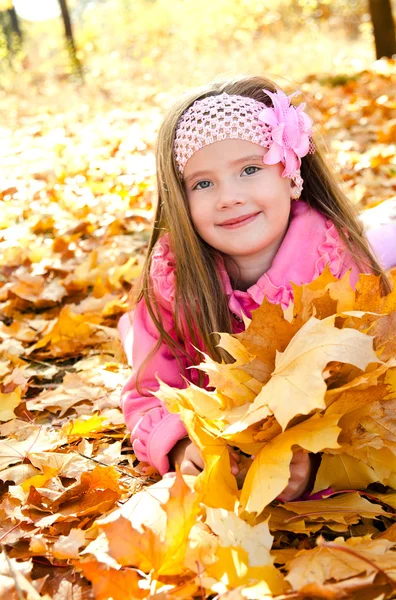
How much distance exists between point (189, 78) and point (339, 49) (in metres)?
2.90

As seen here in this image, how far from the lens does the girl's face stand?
6.06 feet

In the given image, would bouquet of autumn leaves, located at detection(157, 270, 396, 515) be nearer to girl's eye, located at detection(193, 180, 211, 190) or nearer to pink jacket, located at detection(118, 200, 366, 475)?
pink jacket, located at detection(118, 200, 366, 475)

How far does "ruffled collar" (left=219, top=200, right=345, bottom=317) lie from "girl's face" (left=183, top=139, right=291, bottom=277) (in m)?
0.06

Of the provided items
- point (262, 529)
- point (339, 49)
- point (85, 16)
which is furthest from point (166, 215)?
point (85, 16)

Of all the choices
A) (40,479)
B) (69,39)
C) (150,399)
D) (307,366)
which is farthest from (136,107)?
(307,366)

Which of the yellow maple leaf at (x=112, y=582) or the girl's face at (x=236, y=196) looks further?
the girl's face at (x=236, y=196)

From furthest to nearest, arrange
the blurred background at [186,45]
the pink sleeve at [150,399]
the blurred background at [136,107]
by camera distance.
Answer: the blurred background at [186,45] → the blurred background at [136,107] → the pink sleeve at [150,399]

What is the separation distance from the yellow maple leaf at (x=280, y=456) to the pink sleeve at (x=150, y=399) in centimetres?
41

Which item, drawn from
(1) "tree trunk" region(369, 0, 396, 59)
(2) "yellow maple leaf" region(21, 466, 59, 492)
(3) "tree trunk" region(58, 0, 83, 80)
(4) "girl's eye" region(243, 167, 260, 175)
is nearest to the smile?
(4) "girl's eye" region(243, 167, 260, 175)

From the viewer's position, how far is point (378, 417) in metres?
1.40

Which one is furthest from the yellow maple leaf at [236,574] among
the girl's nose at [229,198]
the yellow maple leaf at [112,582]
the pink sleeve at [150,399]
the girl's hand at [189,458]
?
the girl's nose at [229,198]

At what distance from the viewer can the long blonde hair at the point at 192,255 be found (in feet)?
6.35

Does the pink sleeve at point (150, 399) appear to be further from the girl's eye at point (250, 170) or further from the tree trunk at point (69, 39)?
the tree trunk at point (69, 39)

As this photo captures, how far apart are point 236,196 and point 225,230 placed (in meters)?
0.11
